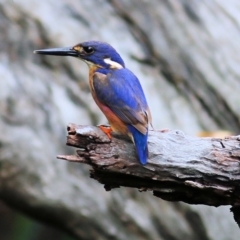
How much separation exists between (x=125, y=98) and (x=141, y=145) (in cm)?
48

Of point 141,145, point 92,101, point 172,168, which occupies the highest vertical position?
point 92,101

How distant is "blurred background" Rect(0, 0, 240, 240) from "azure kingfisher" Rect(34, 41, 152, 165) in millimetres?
2094

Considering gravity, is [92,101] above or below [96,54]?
above

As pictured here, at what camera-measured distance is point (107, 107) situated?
384cm

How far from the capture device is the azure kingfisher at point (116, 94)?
357 cm

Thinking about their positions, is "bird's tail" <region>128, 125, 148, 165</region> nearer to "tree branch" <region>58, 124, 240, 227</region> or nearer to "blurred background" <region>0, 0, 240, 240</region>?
"tree branch" <region>58, 124, 240, 227</region>

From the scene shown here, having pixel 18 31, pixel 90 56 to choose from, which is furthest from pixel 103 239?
pixel 90 56

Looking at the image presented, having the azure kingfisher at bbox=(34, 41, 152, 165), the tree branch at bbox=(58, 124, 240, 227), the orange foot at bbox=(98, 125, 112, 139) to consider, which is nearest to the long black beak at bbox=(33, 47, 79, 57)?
the azure kingfisher at bbox=(34, 41, 152, 165)

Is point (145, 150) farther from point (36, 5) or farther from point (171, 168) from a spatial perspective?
point (36, 5)

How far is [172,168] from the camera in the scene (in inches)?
131

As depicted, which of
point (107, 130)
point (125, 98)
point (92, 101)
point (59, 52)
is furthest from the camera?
point (92, 101)

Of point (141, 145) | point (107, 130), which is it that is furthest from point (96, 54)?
point (141, 145)

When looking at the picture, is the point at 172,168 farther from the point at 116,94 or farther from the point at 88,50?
the point at 88,50

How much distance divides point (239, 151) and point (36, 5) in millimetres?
3925
